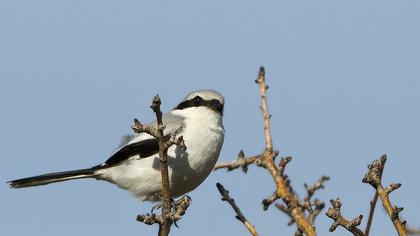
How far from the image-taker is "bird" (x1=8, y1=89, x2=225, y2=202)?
508cm

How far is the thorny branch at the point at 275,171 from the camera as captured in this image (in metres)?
2.49

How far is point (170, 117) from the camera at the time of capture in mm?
5578

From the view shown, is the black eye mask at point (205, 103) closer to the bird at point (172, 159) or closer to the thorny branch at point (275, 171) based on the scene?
the bird at point (172, 159)

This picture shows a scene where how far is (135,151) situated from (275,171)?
101 inches

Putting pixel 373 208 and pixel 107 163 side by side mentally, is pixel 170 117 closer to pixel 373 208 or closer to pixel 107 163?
pixel 107 163

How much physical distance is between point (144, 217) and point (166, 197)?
202 millimetres

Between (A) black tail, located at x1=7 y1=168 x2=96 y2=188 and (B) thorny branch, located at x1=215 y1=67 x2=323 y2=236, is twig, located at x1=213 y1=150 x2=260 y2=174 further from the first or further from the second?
(A) black tail, located at x1=7 y1=168 x2=96 y2=188

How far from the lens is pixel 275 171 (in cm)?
292

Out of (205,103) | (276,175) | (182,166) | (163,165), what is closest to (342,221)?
(276,175)

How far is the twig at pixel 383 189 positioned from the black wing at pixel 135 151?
303 centimetres

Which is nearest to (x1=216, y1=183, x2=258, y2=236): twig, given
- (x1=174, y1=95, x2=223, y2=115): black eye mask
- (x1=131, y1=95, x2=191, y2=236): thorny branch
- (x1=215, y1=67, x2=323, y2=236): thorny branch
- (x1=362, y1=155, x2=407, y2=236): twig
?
(x1=215, y1=67, x2=323, y2=236): thorny branch

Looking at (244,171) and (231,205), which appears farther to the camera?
(244,171)

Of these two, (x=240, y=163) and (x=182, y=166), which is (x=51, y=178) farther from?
(x=240, y=163)

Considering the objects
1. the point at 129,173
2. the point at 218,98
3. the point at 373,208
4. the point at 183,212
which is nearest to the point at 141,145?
the point at 129,173
